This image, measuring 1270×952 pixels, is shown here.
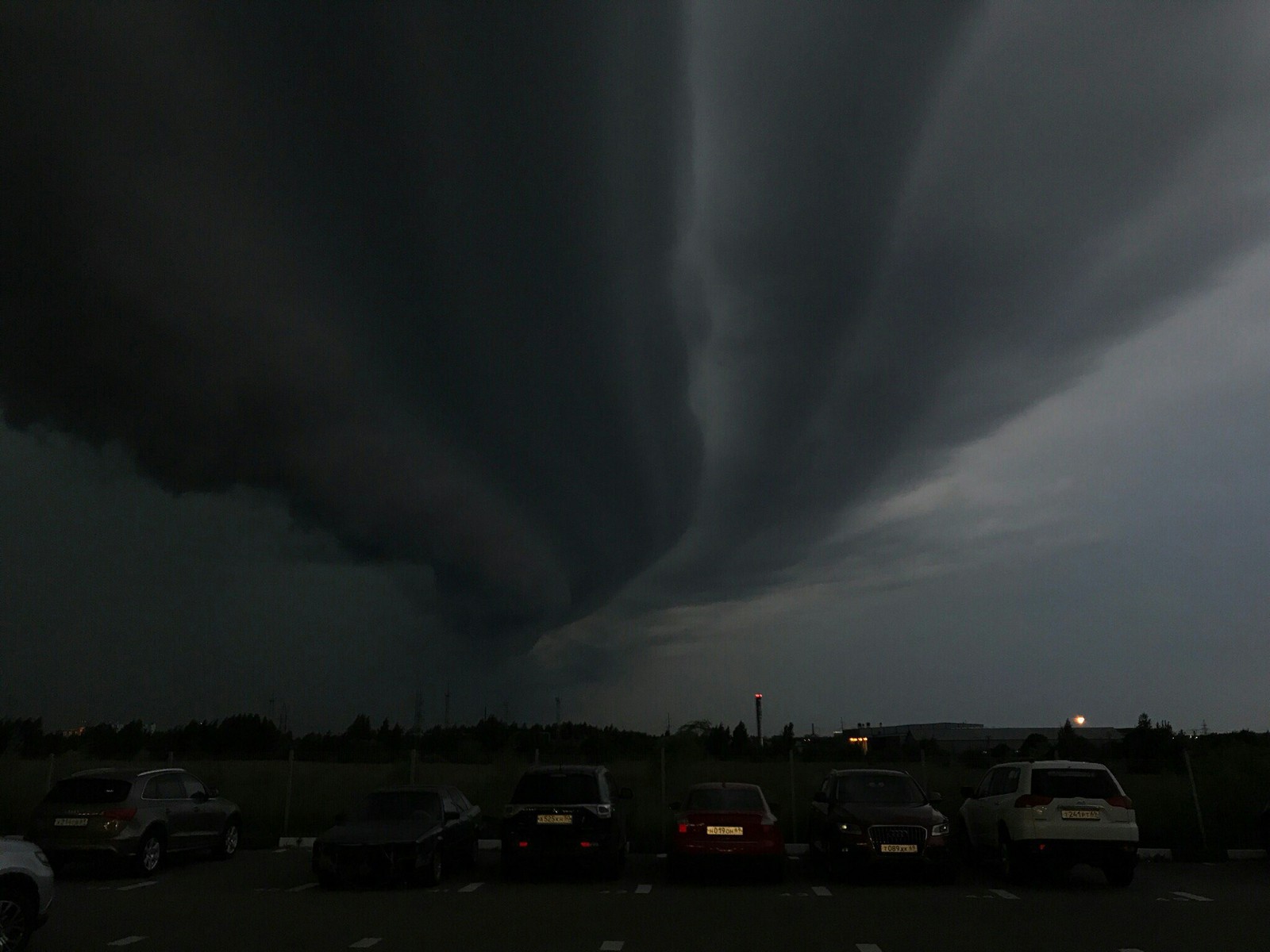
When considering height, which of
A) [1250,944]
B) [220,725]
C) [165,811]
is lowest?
[1250,944]

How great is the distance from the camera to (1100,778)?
46.0 feet

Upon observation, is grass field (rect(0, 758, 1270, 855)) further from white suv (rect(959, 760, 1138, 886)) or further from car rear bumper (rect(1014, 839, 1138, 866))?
car rear bumper (rect(1014, 839, 1138, 866))

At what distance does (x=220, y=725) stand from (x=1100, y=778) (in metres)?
69.2

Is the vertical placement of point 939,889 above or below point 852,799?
below

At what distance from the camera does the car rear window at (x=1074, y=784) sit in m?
13.8

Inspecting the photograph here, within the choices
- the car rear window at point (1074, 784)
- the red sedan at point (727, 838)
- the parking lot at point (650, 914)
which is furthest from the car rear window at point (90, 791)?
the car rear window at point (1074, 784)

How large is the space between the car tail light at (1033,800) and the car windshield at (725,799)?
148 inches

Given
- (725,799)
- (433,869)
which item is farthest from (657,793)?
(433,869)

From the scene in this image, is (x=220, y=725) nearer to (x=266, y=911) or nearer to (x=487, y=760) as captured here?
(x=487, y=760)

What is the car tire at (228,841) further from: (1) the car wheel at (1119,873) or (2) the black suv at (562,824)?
(1) the car wheel at (1119,873)

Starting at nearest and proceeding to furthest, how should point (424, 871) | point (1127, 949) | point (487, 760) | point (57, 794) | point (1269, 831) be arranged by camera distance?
1. point (1127, 949)
2. point (424, 871)
3. point (57, 794)
4. point (1269, 831)
5. point (487, 760)

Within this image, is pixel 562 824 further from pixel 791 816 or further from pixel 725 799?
pixel 791 816

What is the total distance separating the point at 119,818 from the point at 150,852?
34.2 inches

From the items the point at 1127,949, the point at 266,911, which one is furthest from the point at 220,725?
the point at 1127,949
